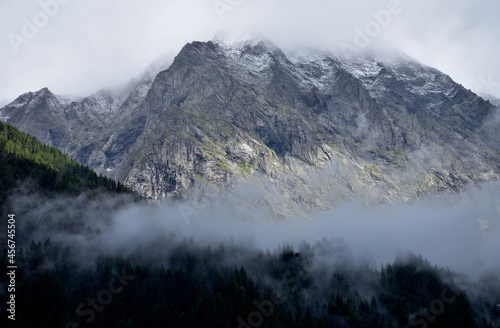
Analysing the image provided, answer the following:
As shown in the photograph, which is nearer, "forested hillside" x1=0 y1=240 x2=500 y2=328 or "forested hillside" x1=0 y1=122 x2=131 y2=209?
"forested hillside" x1=0 y1=240 x2=500 y2=328

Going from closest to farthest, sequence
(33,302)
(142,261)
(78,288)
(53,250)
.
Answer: (33,302) → (78,288) → (53,250) → (142,261)

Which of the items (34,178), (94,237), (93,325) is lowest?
(93,325)

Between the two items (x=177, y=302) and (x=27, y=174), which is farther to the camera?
(x=27, y=174)

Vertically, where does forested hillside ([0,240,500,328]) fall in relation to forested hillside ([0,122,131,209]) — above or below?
below

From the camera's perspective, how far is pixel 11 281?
13325cm

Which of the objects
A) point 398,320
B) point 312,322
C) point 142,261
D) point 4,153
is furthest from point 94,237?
point 398,320

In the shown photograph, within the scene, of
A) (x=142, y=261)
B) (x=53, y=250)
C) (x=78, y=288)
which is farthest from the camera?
(x=142, y=261)

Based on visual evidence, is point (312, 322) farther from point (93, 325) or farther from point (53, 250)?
point (53, 250)

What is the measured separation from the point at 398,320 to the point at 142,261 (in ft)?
346

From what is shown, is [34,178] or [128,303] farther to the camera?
[34,178]

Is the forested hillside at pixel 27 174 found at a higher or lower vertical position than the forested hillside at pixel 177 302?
higher

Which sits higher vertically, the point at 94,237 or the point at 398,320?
the point at 94,237

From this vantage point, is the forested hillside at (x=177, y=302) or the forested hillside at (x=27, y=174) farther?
the forested hillside at (x=27, y=174)

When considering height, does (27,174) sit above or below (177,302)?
above
